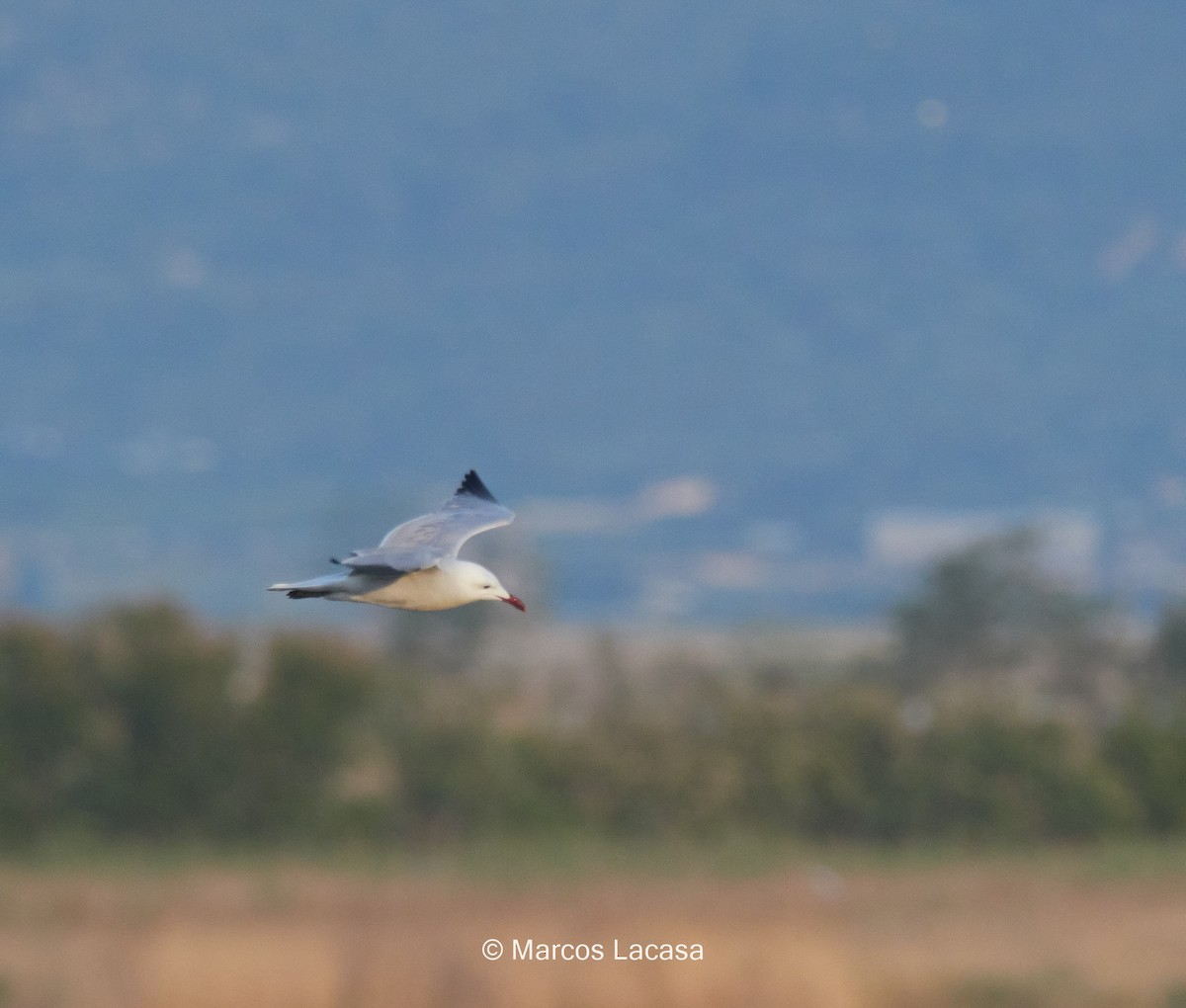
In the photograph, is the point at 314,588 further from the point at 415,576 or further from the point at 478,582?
the point at 478,582

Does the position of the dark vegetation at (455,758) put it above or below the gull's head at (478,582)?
above

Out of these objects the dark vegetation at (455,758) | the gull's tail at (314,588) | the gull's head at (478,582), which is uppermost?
the dark vegetation at (455,758)

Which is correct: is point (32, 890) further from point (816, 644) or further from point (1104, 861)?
point (816, 644)

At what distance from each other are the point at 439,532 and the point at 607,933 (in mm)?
11519

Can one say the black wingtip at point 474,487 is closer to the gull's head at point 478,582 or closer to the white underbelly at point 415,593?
the gull's head at point 478,582

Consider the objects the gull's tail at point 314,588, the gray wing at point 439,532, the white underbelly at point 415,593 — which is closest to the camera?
the gray wing at point 439,532

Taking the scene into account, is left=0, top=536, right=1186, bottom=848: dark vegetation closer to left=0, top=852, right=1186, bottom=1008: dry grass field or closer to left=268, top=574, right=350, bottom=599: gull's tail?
left=0, top=852, right=1186, bottom=1008: dry grass field

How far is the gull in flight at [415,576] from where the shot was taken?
694 cm

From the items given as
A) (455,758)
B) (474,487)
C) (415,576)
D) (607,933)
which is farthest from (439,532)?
(455,758)

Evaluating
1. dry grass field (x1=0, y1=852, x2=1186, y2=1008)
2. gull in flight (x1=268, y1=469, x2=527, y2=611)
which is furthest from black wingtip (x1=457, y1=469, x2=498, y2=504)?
dry grass field (x1=0, y1=852, x2=1186, y2=1008)

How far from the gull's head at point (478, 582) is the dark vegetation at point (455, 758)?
22.5m

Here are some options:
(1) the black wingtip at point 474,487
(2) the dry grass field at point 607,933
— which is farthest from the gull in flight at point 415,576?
(2) the dry grass field at point 607,933

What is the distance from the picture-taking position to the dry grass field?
16.1m

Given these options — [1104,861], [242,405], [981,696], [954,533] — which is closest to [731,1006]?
[1104,861]
